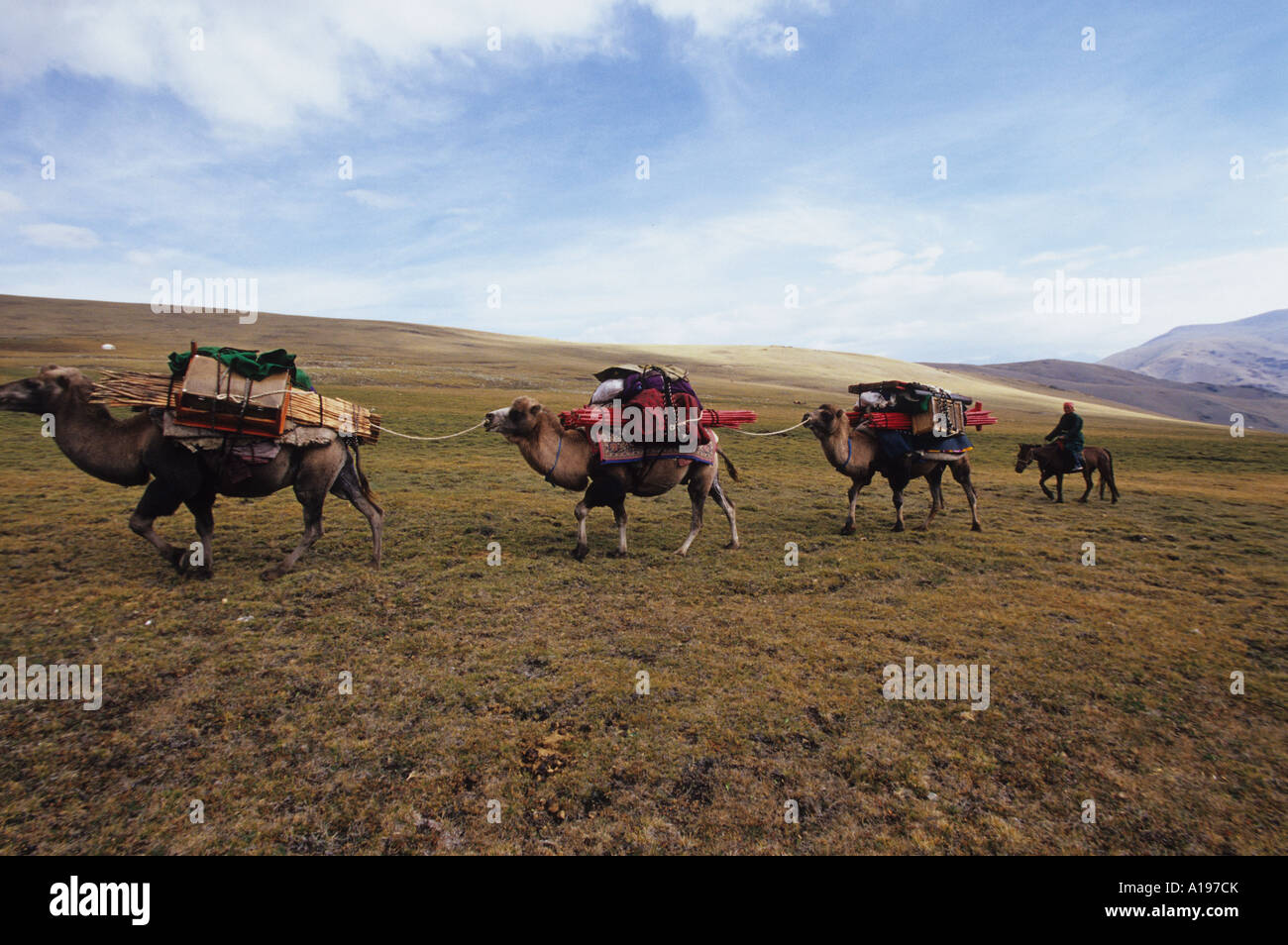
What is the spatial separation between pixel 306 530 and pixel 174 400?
220cm

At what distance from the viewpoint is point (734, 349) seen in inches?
5704

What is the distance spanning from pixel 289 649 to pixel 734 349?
145308 millimetres

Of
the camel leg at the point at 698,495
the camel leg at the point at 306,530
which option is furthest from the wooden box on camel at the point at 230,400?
the camel leg at the point at 698,495

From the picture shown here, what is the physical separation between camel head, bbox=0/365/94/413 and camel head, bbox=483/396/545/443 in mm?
4860

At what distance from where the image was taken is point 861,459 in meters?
11.0

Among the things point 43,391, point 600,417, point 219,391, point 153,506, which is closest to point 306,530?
point 153,506

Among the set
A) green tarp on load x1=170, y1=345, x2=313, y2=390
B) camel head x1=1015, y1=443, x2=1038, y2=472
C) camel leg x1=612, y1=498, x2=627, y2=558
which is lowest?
camel leg x1=612, y1=498, x2=627, y2=558

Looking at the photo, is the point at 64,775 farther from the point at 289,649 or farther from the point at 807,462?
the point at 807,462

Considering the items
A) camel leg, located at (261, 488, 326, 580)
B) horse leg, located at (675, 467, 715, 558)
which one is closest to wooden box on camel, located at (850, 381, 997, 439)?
horse leg, located at (675, 467, 715, 558)

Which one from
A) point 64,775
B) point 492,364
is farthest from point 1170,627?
point 492,364

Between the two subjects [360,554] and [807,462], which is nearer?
[360,554]

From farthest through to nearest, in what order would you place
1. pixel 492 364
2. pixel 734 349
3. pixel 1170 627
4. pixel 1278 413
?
1. pixel 1278 413
2. pixel 734 349
3. pixel 492 364
4. pixel 1170 627

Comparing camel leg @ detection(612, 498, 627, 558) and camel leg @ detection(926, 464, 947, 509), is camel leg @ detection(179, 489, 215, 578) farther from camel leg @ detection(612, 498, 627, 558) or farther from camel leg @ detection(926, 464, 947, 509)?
camel leg @ detection(926, 464, 947, 509)

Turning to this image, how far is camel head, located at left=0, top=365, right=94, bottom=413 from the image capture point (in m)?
6.81
